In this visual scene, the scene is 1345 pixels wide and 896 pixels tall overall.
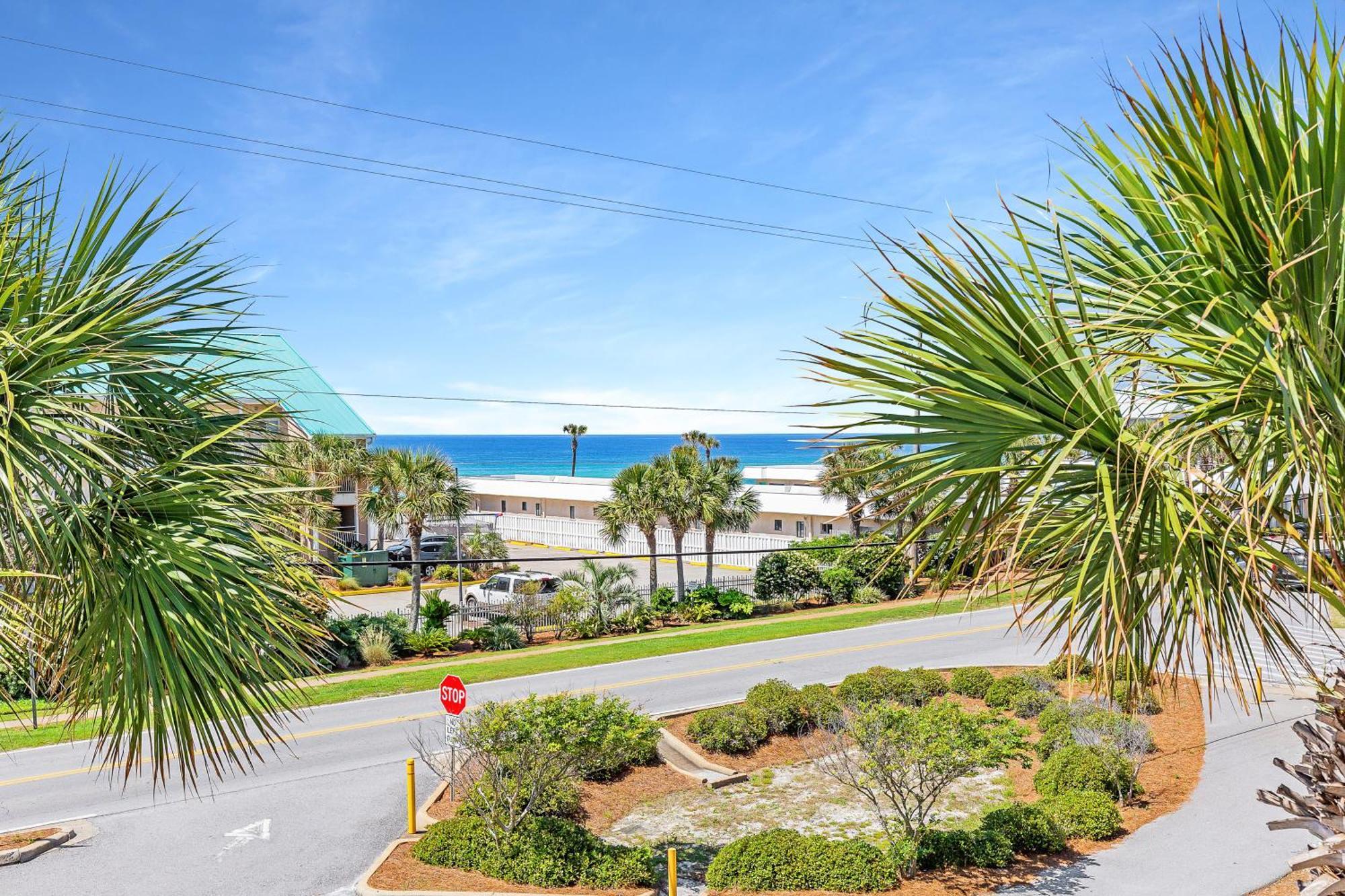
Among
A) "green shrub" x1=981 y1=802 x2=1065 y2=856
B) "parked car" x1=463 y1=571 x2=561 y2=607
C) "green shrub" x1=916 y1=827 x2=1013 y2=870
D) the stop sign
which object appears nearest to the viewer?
"green shrub" x1=916 y1=827 x2=1013 y2=870

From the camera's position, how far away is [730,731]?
1616cm

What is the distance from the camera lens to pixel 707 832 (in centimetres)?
1261

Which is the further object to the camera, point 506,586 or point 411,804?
point 506,586

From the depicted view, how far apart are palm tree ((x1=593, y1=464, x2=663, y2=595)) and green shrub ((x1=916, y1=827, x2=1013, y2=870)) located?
22.1 metres

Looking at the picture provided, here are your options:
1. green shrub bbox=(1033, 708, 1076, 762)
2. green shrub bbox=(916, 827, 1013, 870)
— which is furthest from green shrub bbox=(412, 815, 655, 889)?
green shrub bbox=(1033, 708, 1076, 762)

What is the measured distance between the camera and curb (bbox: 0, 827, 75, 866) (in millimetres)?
11297

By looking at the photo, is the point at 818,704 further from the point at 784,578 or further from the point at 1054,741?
the point at 784,578

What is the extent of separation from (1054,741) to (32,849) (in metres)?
14.5

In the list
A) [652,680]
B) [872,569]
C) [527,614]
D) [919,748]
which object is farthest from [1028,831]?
[872,569]

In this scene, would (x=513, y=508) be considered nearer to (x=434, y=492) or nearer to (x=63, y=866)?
(x=434, y=492)

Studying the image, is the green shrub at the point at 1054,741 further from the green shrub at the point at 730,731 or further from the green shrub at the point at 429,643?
the green shrub at the point at 429,643

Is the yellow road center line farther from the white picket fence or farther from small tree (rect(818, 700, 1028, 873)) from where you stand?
the white picket fence

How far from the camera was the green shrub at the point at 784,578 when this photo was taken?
33594 millimetres

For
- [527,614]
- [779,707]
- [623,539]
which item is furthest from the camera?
[623,539]
